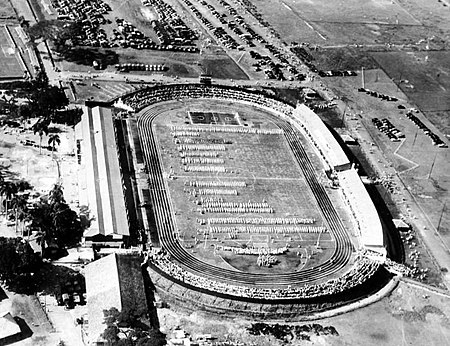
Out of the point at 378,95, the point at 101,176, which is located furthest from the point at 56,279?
the point at 378,95

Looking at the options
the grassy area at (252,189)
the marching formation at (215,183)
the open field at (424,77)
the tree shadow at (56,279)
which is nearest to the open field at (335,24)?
the open field at (424,77)

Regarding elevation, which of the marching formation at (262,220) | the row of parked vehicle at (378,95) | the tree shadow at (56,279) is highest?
the row of parked vehicle at (378,95)

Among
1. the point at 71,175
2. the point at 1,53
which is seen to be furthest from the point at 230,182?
the point at 1,53

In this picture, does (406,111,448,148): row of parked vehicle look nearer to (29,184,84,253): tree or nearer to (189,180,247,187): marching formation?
(189,180,247,187): marching formation

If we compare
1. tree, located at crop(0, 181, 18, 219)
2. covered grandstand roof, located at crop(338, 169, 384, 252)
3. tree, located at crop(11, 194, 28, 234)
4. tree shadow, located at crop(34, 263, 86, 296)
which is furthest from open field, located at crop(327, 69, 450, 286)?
tree, located at crop(0, 181, 18, 219)

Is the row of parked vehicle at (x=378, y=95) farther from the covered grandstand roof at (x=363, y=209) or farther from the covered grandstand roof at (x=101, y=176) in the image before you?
the covered grandstand roof at (x=101, y=176)
